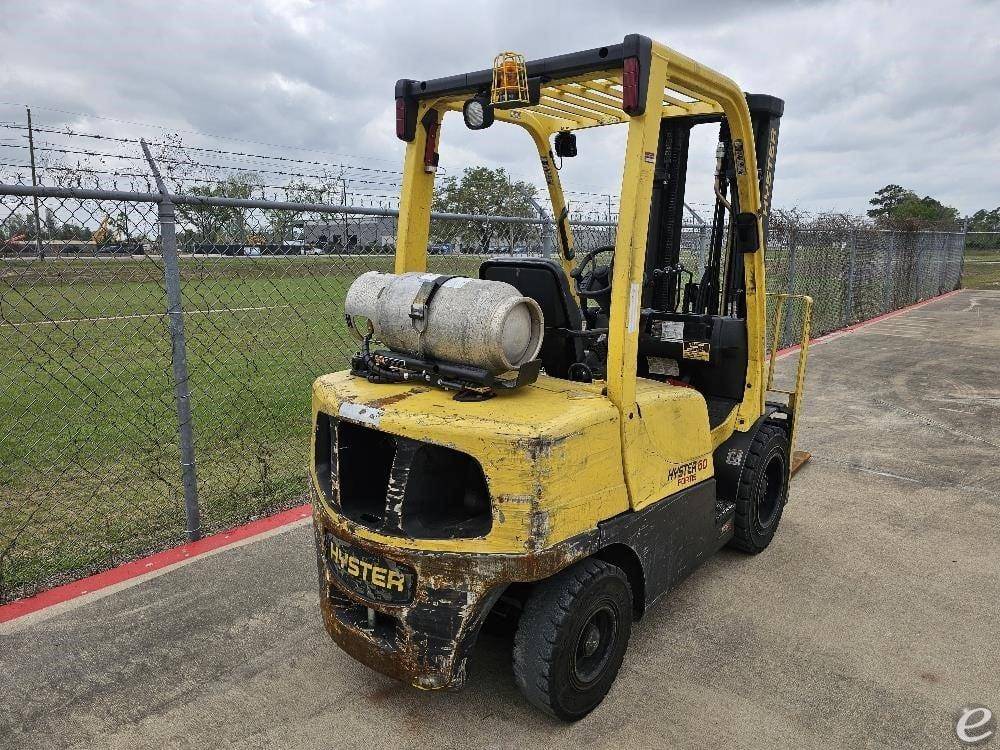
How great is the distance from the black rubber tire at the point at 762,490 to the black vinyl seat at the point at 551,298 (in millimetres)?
1453

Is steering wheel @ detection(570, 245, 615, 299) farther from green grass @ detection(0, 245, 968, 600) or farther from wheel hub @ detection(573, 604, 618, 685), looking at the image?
green grass @ detection(0, 245, 968, 600)

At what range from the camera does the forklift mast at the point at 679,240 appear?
3.91 metres

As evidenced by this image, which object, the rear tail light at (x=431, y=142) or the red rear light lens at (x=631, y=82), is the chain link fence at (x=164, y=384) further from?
the red rear light lens at (x=631, y=82)

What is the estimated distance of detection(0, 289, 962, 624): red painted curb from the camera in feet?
11.0

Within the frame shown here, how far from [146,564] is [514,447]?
2.64 metres

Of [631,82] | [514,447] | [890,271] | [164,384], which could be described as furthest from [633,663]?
[890,271]

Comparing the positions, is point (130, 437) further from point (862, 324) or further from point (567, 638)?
point (862, 324)

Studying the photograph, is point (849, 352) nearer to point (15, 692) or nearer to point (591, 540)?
point (591, 540)

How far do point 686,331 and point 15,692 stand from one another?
3.50 m

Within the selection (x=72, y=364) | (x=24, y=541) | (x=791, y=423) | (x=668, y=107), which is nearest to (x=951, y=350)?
(x=791, y=423)

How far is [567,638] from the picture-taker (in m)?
2.53

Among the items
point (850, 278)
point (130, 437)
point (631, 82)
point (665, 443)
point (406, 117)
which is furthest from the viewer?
point (850, 278)

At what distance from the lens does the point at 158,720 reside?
2.68 meters

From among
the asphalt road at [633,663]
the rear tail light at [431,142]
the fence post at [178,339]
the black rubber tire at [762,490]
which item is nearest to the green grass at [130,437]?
the fence post at [178,339]
